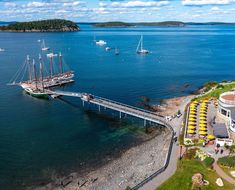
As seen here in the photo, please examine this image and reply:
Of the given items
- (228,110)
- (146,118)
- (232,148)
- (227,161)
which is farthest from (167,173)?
(146,118)

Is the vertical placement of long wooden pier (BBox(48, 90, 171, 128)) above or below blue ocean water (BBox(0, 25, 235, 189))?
above

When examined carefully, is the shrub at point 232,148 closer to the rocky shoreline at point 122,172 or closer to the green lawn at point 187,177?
the green lawn at point 187,177

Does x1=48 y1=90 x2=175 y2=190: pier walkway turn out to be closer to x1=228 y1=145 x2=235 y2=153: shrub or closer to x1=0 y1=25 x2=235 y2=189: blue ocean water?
x1=0 y1=25 x2=235 y2=189: blue ocean water

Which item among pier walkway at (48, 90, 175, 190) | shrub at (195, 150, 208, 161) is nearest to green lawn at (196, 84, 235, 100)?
pier walkway at (48, 90, 175, 190)

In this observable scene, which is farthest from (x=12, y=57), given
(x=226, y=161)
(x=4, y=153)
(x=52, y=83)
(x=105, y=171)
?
(x=226, y=161)

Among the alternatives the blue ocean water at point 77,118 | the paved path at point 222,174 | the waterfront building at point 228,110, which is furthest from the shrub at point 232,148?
the blue ocean water at point 77,118

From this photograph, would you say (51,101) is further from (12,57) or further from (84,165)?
(12,57)

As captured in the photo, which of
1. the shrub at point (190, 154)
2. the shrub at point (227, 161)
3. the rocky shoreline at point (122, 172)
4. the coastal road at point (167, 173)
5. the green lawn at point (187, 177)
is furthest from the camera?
the shrub at point (190, 154)
